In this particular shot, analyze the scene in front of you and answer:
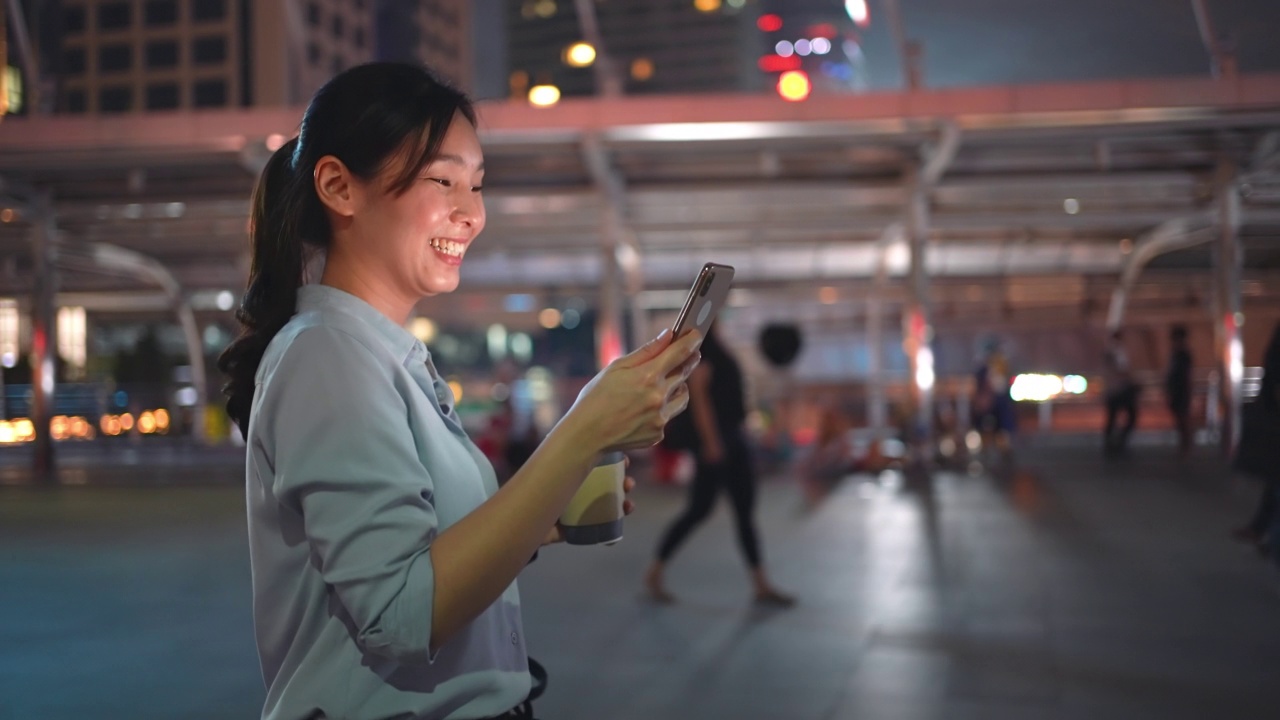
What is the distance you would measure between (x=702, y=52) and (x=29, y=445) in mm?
13662

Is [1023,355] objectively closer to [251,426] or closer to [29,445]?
[29,445]

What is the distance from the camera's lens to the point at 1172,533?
32.6 ft

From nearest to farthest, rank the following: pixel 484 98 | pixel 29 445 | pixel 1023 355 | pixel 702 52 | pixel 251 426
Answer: pixel 251 426 → pixel 484 98 → pixel 702 52 → pixel 29 445 → pixel 1023 355

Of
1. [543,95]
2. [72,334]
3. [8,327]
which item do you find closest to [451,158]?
[543,95]

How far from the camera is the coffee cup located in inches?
64.0

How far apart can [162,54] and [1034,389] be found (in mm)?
58762

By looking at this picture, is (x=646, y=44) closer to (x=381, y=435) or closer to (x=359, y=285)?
(x=359, y=285)

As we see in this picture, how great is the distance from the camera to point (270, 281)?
5.05 ft

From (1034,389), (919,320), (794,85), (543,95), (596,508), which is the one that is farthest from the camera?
(1034,389)

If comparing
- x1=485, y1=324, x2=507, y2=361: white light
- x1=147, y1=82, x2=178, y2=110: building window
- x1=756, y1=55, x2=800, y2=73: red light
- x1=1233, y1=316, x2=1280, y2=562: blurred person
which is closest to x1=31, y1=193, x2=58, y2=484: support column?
x1=756, y1=55, x2=800, y2=73: red light

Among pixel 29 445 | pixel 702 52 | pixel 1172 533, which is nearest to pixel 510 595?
pixel 1172 533

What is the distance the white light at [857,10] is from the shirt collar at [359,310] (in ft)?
57.0

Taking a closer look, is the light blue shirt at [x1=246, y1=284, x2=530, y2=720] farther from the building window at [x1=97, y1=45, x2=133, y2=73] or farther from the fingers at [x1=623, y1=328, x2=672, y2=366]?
the building window at [x1=97, y1=45, x2=133, y2=73]

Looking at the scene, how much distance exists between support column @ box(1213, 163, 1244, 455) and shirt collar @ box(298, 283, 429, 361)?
17.1 meters
